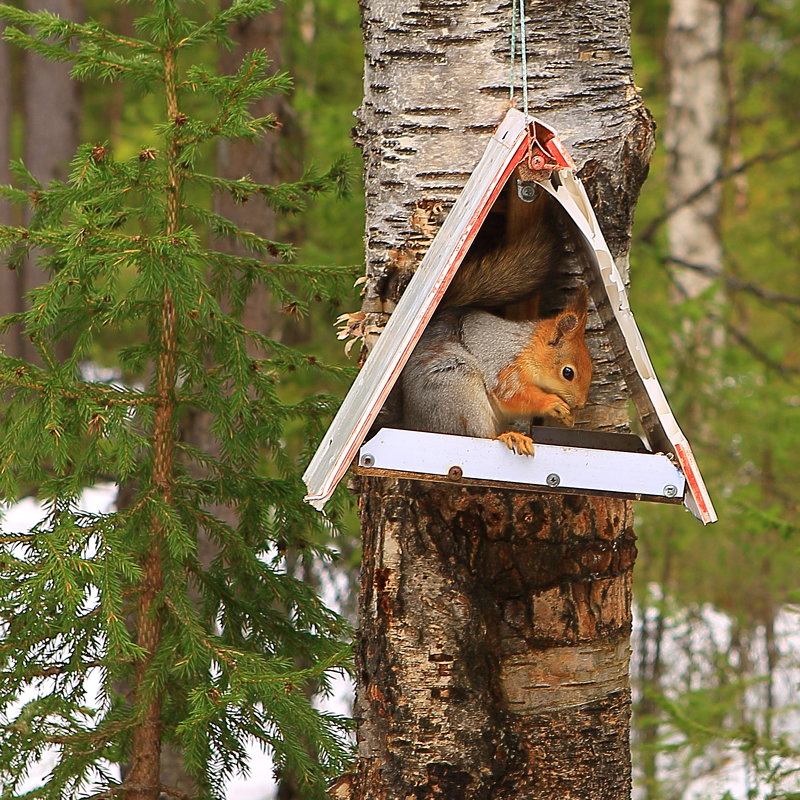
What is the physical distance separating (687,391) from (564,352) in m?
3.88

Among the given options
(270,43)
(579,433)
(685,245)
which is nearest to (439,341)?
(579,433)

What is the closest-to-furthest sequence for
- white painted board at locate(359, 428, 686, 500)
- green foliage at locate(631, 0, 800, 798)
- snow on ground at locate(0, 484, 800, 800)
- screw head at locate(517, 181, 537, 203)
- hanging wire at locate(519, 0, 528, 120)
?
white painted board at locate(359, 428, 686, 500) → screw head at locate(517, 181, 537, 203) → hanging wire at locate(519, 0, 528, 120) → green foliage at locate(631, 0, 800, 798) → snow on ground at locate(0, 484, 800, 800)

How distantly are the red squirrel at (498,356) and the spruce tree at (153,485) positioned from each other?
0.54 metres

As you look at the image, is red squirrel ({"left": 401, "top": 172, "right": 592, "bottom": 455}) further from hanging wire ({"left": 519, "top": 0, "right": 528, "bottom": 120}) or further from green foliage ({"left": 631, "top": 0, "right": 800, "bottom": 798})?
green foliage ({"left": 631, "top": 0, "right": 800, "bottom": 798})

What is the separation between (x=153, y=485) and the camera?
7.70 ft

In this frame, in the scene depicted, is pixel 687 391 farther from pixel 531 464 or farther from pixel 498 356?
pixel 531 464

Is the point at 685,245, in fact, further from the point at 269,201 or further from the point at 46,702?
the point at 46,702

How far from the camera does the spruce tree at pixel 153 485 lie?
214 centimetres


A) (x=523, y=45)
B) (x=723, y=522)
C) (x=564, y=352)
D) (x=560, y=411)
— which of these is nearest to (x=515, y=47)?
(x=523, y=45)

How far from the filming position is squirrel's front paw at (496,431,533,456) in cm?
175

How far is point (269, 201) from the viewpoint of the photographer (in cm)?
258

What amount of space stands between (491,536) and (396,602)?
0.24m

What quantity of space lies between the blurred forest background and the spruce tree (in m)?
0.50

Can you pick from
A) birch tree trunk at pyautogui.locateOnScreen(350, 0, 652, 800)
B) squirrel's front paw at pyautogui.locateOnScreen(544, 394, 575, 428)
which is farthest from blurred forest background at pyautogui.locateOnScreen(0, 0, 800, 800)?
squirrel's front paw at pyautogui.locateOnScreen(544, 394, 575, 428)
